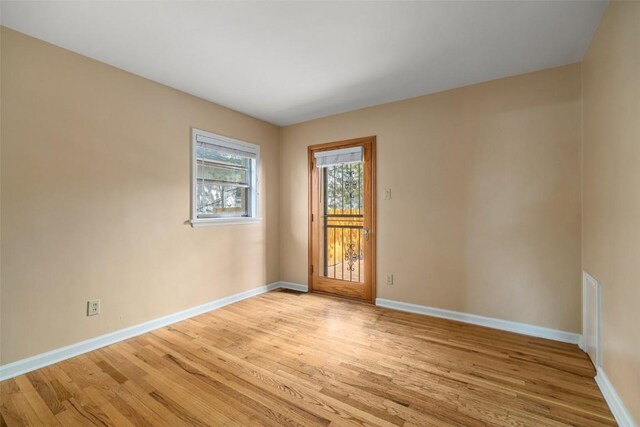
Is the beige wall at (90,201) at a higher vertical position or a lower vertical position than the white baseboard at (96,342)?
higher

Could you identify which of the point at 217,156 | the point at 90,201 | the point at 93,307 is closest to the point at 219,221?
the point at 217,156

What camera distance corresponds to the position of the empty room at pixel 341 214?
1.74m

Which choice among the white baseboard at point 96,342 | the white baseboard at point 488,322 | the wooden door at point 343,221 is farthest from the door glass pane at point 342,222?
the white baseboard at point 96,342

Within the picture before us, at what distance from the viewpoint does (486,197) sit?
2.86m

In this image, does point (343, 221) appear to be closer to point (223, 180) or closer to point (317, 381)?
point (223, 180)

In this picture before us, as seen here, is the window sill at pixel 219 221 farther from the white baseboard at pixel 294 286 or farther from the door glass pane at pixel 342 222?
the white baseboard at pixel 294 286

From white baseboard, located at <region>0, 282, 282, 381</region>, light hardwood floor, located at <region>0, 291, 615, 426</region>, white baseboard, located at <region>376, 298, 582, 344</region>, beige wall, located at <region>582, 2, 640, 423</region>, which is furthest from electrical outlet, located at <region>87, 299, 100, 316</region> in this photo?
beige wall, located at <region>582, 2, 640, 423</region>

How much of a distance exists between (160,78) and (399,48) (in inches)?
90.8

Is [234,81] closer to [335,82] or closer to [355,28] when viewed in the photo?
[335,82]

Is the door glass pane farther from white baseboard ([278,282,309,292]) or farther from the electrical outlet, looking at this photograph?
the electrical outlet

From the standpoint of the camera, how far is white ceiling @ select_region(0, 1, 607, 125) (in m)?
1.84

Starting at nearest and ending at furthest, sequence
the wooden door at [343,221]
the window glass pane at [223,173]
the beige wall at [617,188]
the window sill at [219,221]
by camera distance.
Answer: the beige wall at [617,188] < the window sill at [219,221] < the window glass pane at [223,173] < the wooden door at [343,221]

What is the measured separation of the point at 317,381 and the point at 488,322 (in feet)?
6.41

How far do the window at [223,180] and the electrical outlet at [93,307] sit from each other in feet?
3.67
